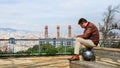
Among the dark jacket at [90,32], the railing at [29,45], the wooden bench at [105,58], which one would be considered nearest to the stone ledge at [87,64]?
the wooden bench at [105,58]

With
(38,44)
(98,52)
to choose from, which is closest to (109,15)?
(38,44)

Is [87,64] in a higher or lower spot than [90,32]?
lower

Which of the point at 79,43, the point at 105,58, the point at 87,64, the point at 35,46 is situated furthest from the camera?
the point at 35,46

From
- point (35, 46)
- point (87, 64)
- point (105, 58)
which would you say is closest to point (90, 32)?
point (105, 58)

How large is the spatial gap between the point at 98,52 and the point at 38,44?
397 inches

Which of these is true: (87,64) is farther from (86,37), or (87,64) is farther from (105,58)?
(105,58)

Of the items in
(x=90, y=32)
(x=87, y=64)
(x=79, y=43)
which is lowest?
(x=87, y=64)

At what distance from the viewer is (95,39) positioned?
8.54 m

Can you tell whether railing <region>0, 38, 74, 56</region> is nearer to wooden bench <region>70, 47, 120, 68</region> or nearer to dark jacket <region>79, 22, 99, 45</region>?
wooden bench <region>70, 47, 120, 68</region>

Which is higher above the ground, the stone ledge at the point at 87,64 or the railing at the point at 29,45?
the railing at the point at 29,45

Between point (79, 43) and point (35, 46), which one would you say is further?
point (35, 46)

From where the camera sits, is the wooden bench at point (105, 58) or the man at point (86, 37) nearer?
the wooden bench at point (105, 58)

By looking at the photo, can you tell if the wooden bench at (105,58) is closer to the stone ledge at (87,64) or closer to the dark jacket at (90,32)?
the stone ledge at (87,64)

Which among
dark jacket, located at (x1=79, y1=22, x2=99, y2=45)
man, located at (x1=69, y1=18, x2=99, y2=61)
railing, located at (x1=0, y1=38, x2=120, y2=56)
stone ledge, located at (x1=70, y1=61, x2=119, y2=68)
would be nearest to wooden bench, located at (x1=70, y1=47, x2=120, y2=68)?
stone ledge, located at (x1=70, y1=61, x2=119, y2=68)
